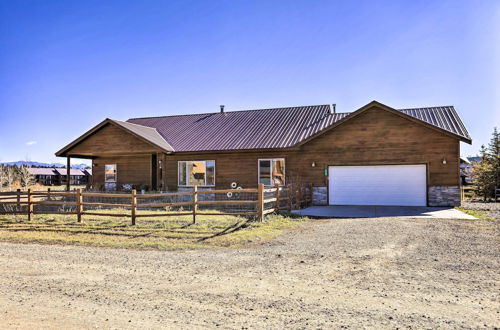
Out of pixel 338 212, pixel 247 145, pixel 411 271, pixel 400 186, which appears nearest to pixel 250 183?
pixel 247 145

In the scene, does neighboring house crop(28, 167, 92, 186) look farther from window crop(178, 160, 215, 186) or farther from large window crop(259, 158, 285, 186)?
large window crop(259, 158, 285, 186)


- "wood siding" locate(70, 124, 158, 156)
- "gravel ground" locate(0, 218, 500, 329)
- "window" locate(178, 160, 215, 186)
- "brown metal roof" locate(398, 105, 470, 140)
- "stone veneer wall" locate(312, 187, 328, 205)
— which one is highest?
"brown metal roof" locate(398, 105, 470, 140)

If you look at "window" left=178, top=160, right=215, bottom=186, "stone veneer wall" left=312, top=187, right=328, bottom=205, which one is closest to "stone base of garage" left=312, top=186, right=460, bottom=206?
"stone veneer wall" left=312, top=187, right=328, bottom=205

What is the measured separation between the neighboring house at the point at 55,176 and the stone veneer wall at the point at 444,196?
56017mm

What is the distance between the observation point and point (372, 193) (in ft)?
62.9

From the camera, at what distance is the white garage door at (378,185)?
18547 millimetres

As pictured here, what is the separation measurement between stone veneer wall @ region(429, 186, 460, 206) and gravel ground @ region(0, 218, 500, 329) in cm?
864

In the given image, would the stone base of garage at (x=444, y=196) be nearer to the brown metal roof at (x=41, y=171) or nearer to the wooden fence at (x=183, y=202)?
the wooden fence at (x=183, y=202)

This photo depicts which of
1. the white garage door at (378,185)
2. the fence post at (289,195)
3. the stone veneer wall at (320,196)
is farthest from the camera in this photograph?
the stone veneer wall at (320,196)

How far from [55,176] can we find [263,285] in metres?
72.3

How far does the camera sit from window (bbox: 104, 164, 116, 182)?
25016mm

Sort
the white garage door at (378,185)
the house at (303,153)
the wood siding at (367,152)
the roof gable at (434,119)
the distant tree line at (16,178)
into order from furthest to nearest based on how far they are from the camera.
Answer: the distant tree line at (16,178) → the white garage door at (378,185) → the house at (303,153) → the wood siding at (367,152) → the roof gable at (434,119)

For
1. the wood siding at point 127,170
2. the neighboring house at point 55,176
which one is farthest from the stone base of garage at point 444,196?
the neighboring house at point 55,176

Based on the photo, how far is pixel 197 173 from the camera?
894 inches
